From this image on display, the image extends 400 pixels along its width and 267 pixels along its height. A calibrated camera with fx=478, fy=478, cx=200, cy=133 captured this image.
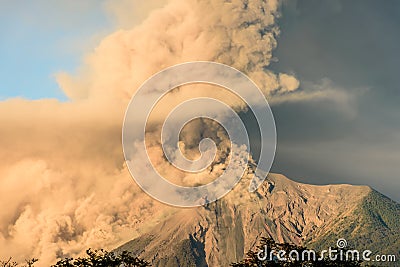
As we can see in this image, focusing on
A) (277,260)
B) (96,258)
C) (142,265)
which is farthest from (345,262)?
(96,258)

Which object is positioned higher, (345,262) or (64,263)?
(345,262)

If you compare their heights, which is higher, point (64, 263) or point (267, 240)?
point (267, 240)

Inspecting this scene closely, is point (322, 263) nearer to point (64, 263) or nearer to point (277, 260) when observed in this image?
point (277, 260)

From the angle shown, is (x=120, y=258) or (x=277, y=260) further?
(x=120, y=258)

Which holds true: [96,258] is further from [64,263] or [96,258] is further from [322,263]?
[322,263]

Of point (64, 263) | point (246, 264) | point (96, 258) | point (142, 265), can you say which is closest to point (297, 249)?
point (246, 264)

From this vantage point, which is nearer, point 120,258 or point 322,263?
point 322,263

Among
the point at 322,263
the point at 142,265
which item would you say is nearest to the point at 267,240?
the point at 322,263

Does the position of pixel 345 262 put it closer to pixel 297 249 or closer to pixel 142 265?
pixel 297 249
